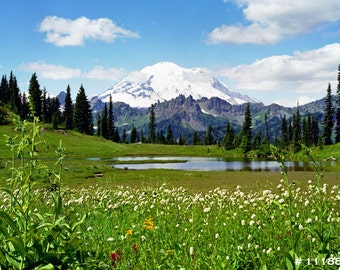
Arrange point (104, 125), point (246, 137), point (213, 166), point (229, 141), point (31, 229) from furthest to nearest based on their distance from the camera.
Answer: point (104, 125), point (229, 141), point (246, 137), point (213, 166), point (31, 229)

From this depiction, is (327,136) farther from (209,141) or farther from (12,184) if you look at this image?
(12,184)

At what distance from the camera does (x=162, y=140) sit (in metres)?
191

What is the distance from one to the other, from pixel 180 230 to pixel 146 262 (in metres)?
2.97

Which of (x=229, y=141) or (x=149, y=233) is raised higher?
(x=229, y=141)

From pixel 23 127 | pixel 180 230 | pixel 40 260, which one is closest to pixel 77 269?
pixel 40 260

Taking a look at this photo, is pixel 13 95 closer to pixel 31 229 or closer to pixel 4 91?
pixel 4 91

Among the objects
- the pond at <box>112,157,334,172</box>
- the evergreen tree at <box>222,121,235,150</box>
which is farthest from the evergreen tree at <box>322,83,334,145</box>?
the pond at <box>112,157,334,172</box>

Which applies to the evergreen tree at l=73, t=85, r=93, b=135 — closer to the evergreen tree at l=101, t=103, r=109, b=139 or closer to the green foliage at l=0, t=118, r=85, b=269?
the evergreen tree at l=101, t=103, r=109, b=139

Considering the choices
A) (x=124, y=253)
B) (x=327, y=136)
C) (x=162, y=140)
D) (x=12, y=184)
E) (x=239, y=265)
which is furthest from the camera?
(x=162, y=140)

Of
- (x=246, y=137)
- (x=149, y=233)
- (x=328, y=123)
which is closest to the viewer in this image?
(x=149, y=233)

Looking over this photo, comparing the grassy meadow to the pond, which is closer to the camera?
the grassy meadow

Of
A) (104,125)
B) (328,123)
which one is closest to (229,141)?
(328,123)

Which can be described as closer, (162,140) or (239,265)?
(239,265)

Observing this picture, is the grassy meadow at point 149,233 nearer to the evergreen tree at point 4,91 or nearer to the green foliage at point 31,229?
the green foliage at point 31,229
